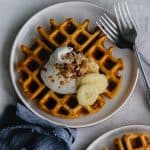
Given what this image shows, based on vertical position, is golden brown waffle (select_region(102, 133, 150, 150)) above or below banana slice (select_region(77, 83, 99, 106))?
below

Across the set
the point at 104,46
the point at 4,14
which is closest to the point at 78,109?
the point at 104,46

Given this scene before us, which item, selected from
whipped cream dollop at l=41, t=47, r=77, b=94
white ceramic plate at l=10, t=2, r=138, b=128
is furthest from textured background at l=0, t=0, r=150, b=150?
whipped cream dollop at l=41, t=47, r=77, b=94

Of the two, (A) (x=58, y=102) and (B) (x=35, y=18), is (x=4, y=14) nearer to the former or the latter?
(B) (x=35, y=18)

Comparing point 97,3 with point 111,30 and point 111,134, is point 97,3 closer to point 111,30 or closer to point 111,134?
point 111,30

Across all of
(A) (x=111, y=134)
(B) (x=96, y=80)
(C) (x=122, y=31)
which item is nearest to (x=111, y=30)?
(C) (x=122, y=31)

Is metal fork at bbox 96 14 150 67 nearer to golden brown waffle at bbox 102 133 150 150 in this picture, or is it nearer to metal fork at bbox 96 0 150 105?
metal fork at bbox 96 0 150 105

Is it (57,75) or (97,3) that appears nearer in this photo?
(57,75)
